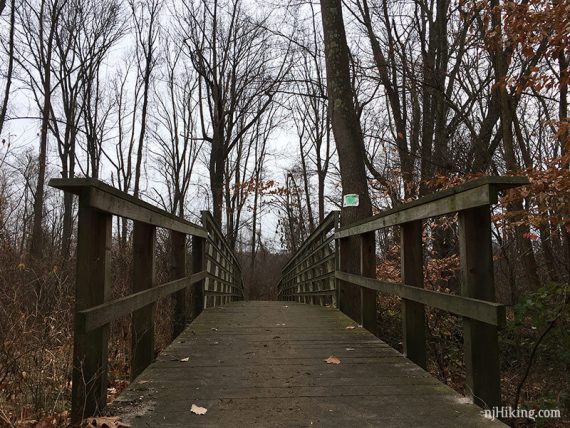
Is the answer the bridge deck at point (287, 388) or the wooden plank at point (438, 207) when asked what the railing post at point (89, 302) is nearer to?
the bridge deck at point (287, 388)

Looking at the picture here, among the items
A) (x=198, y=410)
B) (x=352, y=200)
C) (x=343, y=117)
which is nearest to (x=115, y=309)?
(x=198, y=410)

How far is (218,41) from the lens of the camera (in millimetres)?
19234

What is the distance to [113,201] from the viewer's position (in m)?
2.78

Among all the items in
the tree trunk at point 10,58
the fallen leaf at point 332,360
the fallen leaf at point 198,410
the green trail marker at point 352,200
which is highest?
the tree trunk at point 10,58

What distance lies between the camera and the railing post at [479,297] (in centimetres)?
270

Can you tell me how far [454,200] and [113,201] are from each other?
2.00 meters

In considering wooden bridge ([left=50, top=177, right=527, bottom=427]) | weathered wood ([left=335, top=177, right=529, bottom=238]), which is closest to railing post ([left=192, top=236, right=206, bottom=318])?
wooden bridge ([left=50, top=177, right=527, bottom=427])

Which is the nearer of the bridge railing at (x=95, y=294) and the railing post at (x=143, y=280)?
the bridge railing at (x=95, y=294)

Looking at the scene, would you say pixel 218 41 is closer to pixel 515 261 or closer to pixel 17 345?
pixel 515 261

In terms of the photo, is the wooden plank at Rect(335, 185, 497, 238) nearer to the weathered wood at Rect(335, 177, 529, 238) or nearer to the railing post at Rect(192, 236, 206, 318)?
the weathered wood at Rect(335, 177, 529, 238)

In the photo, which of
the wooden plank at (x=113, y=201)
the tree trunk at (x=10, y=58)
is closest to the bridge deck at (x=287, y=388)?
the wooden plank at (x=113, y=201)

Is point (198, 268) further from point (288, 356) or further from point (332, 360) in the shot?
point (332, 360)

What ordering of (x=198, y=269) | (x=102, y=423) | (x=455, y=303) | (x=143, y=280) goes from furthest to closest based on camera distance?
(x=198, y=269) < (x=143, y=280) < (x=455, y=303) < (x=102, y=423)

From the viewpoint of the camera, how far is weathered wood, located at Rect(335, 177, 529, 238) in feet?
8.42
